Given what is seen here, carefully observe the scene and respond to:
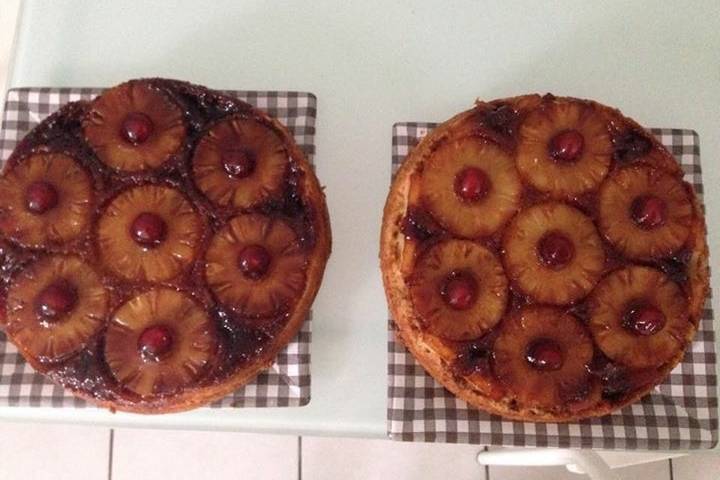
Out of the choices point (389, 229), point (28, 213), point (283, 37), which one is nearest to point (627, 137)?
point (389, 229)

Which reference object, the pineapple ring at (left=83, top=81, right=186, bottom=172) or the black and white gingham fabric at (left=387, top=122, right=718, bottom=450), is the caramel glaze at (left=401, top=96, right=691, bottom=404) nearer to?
the black and white gingham fabric at (left=387, top=122, right=718, bottom=450)

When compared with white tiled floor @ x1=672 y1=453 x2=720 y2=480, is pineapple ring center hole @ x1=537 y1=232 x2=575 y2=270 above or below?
above

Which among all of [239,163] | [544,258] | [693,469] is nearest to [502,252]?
[544,258]

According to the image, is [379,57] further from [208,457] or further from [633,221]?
[208,457]

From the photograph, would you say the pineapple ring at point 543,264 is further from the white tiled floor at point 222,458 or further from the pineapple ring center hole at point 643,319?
the white tiled floor at point 222,458

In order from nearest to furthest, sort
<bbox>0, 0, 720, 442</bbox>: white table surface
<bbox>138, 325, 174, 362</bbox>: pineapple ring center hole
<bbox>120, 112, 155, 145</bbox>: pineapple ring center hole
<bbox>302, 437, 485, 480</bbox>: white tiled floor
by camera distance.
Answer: <bbox>138, 325, 174, 362</bbox>: pineapple ring center hole → <bbox>120, 112, 155, 145</bbox>: pineapple ring center hole → <bbox>0, 0, 720, 442</bbox>: white table surface → <bbox>302, 437, 485, 480</bbox>: white tiled floor

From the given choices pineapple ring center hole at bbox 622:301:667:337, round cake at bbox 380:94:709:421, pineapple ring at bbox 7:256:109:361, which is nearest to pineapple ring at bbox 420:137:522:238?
round cake at bbox 380:94:709:421
